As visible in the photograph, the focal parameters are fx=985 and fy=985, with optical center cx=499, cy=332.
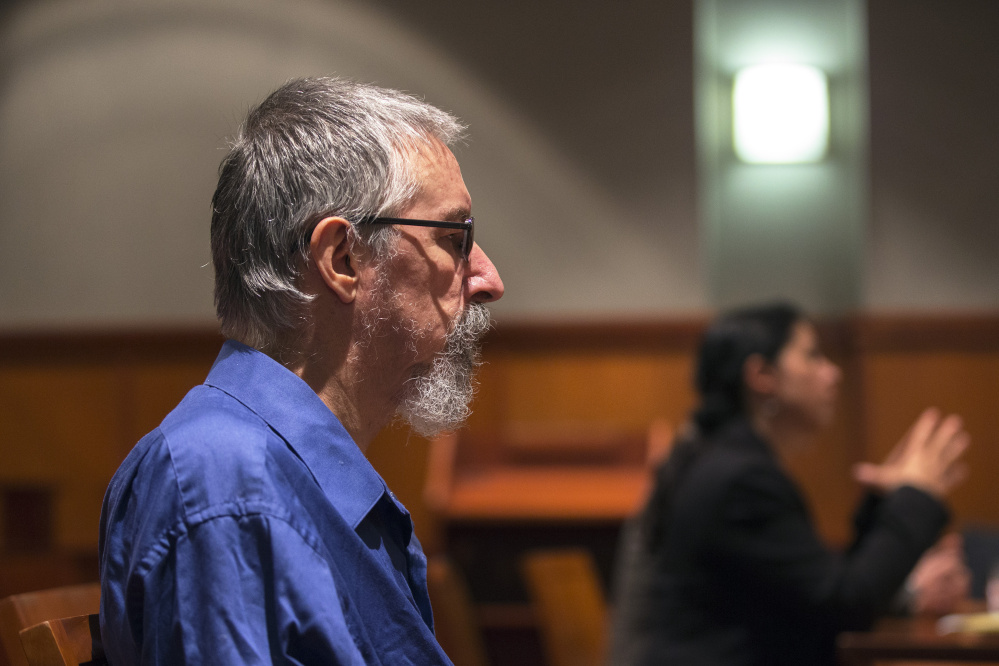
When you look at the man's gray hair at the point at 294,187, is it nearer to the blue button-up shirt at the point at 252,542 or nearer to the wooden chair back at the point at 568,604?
the blue button-up shirt at the point at 252,542

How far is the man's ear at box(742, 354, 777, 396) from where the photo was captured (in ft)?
7.59

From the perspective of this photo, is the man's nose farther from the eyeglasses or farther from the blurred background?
the blurred background

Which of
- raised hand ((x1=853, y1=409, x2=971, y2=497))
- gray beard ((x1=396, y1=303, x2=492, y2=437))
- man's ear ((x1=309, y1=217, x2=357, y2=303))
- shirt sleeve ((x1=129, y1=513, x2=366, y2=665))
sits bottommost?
raised hand ((x1=853, y1=409, x2=971, y2=497))

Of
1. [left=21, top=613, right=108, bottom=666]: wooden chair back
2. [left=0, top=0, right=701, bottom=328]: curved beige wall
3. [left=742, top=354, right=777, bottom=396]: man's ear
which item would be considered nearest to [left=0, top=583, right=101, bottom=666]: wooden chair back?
[left=21, top=613, right=108, bottom=666]: wooden chair back

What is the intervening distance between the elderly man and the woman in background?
3.40 ft

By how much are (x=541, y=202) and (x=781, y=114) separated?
49.2 inches

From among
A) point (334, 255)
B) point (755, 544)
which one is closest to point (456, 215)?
point (334, 255)

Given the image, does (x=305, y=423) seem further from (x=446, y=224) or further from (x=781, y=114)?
(x=781, y=114)

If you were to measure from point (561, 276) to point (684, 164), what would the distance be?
32.5 inches

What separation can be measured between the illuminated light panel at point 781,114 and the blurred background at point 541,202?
9 centimetres

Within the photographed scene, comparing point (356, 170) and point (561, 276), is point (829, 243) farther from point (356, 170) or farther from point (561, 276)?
point (356, 170)

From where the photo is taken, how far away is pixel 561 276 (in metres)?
4.96

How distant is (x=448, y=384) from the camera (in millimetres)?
1174

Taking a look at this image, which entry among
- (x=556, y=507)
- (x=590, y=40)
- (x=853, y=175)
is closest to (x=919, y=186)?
(x=853, y=175)
